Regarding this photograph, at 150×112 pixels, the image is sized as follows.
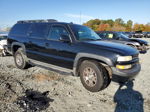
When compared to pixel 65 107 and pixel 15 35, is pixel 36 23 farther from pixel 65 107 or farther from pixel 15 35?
pixel 65 107

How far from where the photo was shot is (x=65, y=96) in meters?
3.72

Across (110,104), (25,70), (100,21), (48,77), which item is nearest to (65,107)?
(110,104)

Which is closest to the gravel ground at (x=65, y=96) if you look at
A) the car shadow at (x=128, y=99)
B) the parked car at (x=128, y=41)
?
the car shadow at (x=128, y=99)

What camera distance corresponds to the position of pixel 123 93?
156 inches

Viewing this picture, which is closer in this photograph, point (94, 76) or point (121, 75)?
point (121, 75)

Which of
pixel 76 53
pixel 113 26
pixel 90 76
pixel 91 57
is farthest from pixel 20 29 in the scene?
pixel 113 26

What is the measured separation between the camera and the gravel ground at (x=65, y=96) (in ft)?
10.3

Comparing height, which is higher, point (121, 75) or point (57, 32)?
point (57, 32)

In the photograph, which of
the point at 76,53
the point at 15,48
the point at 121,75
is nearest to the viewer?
the point at 121,75

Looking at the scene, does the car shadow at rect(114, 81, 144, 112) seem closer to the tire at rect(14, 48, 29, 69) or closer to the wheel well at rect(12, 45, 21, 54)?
the tire at rect(14, 48, 29, 69)

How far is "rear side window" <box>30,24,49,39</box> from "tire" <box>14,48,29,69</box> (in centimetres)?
103

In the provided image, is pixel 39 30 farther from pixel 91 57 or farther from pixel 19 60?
pixel 91 57

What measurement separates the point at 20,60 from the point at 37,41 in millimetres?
1500

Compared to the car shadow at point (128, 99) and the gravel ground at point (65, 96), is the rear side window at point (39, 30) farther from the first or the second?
the car shadow at point (128, 99)
